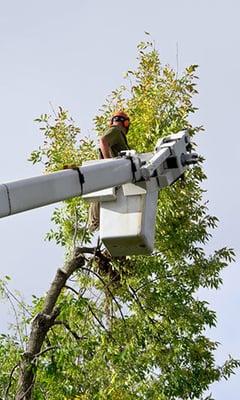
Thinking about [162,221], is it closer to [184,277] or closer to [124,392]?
[184,277]

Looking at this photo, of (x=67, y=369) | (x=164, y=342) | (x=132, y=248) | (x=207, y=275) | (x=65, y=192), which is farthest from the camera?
(x=207, y=275)

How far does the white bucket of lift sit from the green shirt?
0.71 m

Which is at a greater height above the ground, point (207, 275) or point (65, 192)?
point (65, 192)

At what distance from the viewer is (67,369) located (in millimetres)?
7633

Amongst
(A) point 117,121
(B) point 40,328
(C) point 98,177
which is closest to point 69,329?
(B) point 40,328

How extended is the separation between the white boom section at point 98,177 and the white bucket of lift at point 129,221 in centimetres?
7

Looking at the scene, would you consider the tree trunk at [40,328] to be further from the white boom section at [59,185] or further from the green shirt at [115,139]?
the white boom section at [59,185]

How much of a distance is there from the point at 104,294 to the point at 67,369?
1.33m

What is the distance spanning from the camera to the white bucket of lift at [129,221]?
12.2ft

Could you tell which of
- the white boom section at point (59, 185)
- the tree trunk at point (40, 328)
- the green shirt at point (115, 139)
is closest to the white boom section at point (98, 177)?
the white boom section at point (59, 185)

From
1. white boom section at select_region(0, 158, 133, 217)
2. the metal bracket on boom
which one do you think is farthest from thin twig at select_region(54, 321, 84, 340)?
white boom section at select_region(0, 158, 133, 217)

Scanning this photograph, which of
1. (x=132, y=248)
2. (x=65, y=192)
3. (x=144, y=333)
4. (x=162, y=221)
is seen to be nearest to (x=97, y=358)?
(x=144, y=333)

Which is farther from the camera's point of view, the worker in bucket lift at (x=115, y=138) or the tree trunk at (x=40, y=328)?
the tree trunk at (x=40, y=328)

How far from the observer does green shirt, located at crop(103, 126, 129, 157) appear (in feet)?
15.2
